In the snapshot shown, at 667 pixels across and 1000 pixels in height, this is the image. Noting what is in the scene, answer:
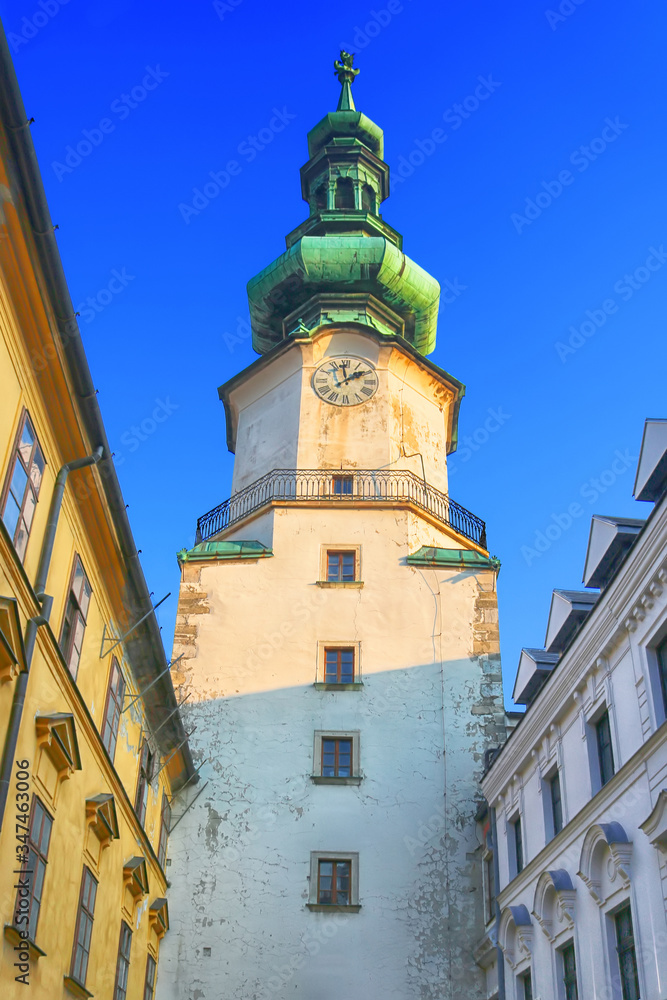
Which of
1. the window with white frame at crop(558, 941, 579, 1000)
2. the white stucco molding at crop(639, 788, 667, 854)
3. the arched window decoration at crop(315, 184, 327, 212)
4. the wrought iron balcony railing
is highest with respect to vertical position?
the arched window decoration at crop(315, 184, 327, 212)

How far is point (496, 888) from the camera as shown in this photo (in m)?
19.2

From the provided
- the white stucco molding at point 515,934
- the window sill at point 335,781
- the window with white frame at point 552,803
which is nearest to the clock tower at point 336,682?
the window sill at point 335,781

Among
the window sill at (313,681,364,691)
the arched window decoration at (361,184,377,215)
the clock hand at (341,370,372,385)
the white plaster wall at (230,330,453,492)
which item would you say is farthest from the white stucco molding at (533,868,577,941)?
the arched window decoration at (361,184,377,215)

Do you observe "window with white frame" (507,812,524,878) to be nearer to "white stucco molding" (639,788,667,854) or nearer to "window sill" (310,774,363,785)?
"window sill" (310,774,363,785)

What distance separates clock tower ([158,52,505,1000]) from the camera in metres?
20.7

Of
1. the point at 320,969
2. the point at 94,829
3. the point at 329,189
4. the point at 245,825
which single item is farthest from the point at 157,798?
the point at 329,189

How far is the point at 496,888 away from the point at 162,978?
21.8ft

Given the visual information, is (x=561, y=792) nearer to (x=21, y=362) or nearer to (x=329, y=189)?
(x=21, y=362)

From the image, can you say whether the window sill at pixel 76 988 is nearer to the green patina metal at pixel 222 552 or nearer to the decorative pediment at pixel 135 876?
the decorative pediment at pixel 135 876

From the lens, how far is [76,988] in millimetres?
13141

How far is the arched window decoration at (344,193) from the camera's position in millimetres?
36375

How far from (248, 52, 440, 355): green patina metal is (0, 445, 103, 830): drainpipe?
57.5ft

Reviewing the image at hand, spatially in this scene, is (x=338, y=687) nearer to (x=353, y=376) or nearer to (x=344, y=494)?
(x=344, y=494)

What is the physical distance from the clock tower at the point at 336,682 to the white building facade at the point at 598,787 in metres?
3.20
